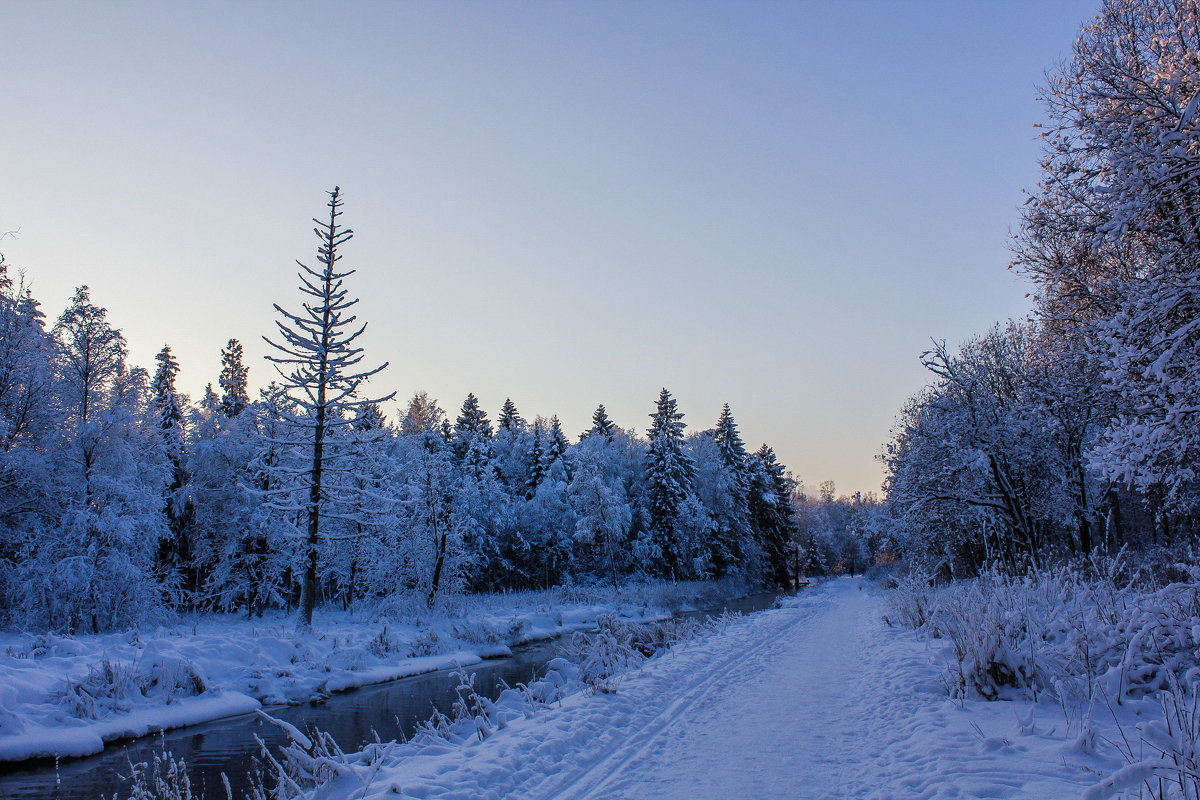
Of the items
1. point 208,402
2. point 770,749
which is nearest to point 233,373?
point 208,402

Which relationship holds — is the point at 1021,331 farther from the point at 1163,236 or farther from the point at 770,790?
the point at 770,790

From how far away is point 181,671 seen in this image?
491 inches

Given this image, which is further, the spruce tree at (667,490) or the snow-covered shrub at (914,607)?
the spruce tree at (667,490)

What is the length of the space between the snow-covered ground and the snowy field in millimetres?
7000

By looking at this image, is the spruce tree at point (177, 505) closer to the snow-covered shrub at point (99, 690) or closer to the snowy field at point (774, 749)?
the snow-covered shrub at point (99, 690)

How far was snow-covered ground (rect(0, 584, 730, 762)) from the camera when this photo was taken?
986cm

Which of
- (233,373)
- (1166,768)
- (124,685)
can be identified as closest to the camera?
(1166,768)

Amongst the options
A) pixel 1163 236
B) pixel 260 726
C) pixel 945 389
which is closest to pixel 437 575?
pixel 260 726

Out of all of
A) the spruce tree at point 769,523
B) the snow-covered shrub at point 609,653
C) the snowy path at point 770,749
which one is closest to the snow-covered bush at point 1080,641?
the snowy path at point 770,749

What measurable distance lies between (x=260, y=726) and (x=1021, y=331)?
86.4 feet

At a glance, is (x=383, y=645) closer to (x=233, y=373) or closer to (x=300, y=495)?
(x=300, y=495)

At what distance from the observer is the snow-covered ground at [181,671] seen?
388 inches

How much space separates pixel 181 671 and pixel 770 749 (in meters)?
12.0

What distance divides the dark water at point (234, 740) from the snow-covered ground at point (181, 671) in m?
0.36
